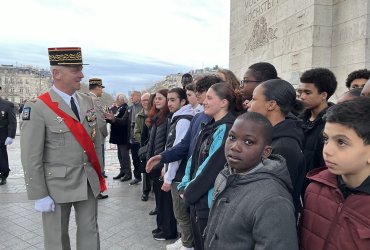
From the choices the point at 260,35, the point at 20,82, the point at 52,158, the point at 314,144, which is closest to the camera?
the point at 314,144

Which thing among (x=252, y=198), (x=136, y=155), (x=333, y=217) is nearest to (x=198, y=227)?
(x=252, y=198)

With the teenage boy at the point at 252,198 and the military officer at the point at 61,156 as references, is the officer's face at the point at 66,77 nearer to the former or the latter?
the military officer at the point at 61,156

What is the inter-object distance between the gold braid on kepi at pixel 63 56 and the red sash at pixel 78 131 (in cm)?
34

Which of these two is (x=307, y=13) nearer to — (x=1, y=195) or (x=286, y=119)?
(x=286, y=119)

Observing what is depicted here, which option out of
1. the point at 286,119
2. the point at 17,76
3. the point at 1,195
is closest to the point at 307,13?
the point at 286,119

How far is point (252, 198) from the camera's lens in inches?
64.2

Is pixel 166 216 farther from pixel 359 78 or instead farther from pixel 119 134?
pixel 119 134

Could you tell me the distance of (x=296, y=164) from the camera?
206cm

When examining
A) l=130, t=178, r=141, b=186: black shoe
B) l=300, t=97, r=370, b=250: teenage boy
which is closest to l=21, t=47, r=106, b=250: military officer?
l=300, t=97, r=370, b=250: teenage boy

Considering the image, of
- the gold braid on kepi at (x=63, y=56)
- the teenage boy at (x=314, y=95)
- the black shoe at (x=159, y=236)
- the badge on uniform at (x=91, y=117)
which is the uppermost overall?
the gold braid on kepi at (x=63, y=56)

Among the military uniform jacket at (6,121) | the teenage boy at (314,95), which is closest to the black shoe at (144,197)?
the military uniform jacket at (6,121)

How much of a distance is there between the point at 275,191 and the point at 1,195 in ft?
21.3

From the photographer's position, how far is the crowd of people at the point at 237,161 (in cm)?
155

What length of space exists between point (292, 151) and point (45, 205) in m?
2.30
